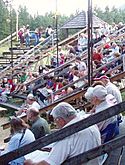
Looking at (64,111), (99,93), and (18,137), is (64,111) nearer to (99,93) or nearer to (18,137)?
(18,137)

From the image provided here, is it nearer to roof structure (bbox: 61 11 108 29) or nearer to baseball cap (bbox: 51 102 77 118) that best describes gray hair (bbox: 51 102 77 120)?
baseball cap (bbox: 51 102 77 118)

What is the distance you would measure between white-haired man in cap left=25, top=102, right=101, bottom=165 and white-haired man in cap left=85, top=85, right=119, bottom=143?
1.21m

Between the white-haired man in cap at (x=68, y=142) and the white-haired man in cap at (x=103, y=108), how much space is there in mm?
1205

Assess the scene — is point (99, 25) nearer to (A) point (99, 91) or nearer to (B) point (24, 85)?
(B) point (24, 85)

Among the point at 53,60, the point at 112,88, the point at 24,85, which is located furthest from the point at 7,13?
the point at 112,88

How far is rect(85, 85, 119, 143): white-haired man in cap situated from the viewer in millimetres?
4870

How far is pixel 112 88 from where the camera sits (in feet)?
21.8

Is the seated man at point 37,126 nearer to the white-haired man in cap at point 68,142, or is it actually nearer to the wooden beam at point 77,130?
the white-haired man in cap at point 68,142

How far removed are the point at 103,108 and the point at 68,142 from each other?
2092 mm

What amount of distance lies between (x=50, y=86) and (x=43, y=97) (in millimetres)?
704

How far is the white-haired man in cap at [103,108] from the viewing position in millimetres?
4870

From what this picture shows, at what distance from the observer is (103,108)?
5164mm

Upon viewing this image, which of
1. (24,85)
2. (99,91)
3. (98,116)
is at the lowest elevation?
(24,85)

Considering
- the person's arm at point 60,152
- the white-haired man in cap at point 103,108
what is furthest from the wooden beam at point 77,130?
the white-haired man in cap at point 103,108
